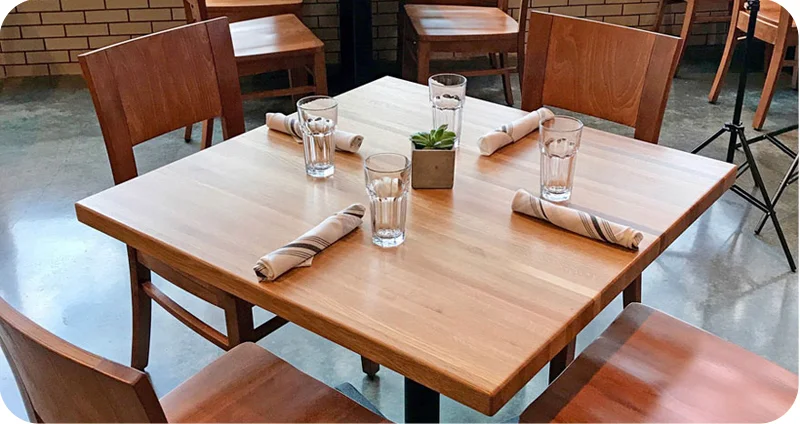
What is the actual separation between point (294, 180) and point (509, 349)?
0.65 metres

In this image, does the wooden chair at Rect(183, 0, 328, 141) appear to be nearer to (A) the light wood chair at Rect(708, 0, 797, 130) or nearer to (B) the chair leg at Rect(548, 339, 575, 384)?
(B) the chair leg at Rect(548, 339, 575, 384)

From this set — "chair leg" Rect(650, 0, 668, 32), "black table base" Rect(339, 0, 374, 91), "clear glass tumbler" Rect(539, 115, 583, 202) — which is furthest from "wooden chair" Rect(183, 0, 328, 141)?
"chair leg" Rect(650, 0, 668, 32)

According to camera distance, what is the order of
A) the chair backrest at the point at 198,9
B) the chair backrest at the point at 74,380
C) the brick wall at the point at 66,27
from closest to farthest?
1. the chair backrest at the point at 74,380
2. the chair backrest at the point at 198,9
3. the brick wall at the point at 66,27

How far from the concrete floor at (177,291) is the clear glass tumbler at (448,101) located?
0.76m

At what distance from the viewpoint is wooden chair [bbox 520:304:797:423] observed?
138 centimetres

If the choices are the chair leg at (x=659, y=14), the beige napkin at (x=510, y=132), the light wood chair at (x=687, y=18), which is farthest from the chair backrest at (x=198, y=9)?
the chair leg at (x=659, y=14)

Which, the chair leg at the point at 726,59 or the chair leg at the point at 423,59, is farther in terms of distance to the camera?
the chair leg at the point at 726,59

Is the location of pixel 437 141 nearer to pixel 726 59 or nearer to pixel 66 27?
pixel 726 59

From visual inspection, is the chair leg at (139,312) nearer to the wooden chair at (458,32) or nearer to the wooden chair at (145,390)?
the wooden chair at (145,390)

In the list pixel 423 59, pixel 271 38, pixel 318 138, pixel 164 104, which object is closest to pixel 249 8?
pixel 271 38

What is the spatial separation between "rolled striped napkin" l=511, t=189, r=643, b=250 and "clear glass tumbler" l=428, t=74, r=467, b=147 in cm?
33

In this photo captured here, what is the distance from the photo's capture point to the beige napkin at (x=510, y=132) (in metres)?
1.72

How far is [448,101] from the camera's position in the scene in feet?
5.82

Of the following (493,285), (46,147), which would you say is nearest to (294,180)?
(493,285)
